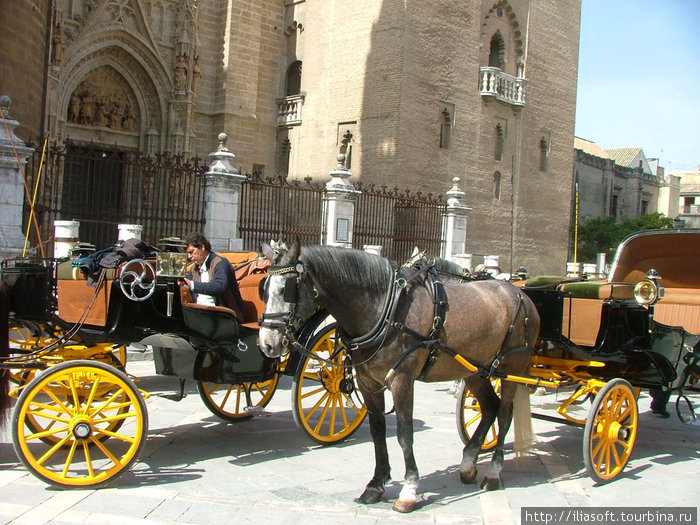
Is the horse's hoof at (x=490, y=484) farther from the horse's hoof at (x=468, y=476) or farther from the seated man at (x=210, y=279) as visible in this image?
the seated man at (x=210, y=279)

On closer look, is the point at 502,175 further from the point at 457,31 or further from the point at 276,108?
the point at 276,108

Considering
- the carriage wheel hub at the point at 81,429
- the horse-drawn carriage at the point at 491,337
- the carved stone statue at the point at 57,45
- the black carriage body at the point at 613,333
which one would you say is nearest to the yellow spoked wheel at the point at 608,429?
the horse-drawn carriage at the point at 491,337

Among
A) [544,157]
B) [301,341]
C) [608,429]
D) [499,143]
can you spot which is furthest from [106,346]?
[544,157]

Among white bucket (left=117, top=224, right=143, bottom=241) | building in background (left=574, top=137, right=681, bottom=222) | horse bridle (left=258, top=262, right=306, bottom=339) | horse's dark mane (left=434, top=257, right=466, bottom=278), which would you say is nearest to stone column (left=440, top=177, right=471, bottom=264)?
white bucket (left=117, top=224, right=143, bottom=241)

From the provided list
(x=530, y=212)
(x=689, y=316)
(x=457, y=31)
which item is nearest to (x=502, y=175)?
(x=530, y=212)

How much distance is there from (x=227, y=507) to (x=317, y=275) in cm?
157

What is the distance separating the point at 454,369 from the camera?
498 cm

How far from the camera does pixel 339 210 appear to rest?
13898mm

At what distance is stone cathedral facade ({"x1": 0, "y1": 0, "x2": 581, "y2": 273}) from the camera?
1884 centimetres

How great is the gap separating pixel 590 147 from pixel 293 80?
101 feet

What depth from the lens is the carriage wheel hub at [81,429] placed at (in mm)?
4672

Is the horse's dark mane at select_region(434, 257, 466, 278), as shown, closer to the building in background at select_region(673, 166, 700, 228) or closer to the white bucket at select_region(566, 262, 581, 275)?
the white bucket at select_region(566, 262, 581, 275)

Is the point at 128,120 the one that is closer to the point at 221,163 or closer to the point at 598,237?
the point at 221,163


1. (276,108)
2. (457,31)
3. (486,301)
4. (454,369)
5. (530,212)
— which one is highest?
(457,31)
